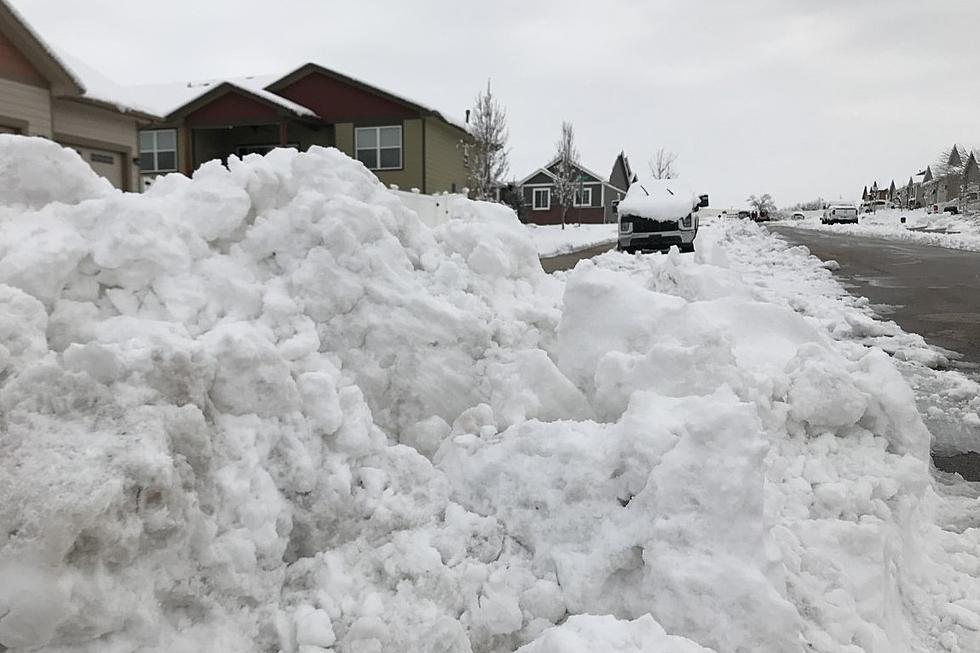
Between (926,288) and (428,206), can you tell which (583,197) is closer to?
(428,206)

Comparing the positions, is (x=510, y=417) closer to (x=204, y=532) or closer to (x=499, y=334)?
(x=499, y=334)

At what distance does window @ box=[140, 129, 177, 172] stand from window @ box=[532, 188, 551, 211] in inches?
1121

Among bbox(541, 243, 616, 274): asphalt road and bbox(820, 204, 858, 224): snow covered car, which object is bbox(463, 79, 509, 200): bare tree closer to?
bbox(541, 243, 616, 274): asphalt road

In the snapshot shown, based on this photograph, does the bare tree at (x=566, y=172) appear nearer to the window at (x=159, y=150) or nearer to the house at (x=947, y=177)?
the window at (x=159, y=150)

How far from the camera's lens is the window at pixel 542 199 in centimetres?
5034

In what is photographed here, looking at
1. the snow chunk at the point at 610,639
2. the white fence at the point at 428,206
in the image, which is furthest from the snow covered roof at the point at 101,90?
the snow chunk at the point at 610,639

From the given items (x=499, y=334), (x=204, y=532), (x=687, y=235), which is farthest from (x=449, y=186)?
(x=204, y=532)

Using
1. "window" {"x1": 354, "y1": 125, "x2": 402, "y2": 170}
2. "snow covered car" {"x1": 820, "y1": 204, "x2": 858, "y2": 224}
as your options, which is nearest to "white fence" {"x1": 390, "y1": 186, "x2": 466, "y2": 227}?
"window" {"x1": 354, "y1": 125, "x2": 402, "y2": 170}

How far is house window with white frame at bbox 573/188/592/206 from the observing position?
2013 inches

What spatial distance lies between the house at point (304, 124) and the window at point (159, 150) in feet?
0.12

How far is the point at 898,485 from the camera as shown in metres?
3.37

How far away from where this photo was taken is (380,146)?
25.3m

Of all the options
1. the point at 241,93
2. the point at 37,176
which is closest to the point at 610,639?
the point at 37,176

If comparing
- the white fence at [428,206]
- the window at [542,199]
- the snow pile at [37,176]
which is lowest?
the snow pile at [37,176]
